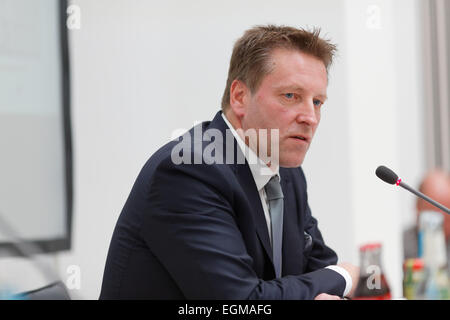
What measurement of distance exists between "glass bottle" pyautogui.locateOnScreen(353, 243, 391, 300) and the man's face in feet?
1.07

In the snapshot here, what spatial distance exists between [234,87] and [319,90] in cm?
18

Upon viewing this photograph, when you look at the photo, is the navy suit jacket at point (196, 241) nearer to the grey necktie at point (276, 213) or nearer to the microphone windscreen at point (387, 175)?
the grey necktie at point (276, 213)

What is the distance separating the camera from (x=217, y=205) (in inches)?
37.9

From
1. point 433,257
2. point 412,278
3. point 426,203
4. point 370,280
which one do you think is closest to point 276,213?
point 370,280

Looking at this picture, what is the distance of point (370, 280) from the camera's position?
1236mm

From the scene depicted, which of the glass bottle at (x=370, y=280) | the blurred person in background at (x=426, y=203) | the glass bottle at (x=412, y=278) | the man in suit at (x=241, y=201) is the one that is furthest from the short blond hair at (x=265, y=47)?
the blurred person in background at (x=426, y=203)

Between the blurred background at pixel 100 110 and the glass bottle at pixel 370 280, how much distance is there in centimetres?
28

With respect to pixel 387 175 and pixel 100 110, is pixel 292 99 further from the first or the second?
pixel 100 110

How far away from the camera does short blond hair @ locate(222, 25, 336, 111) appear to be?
106cm

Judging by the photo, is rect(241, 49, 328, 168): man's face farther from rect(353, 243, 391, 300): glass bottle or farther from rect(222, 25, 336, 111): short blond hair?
rect(353, 243, 391, 300): glass bottle

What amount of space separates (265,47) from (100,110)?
50 centimetres

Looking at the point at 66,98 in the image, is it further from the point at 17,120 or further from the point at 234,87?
the point at 234,87
